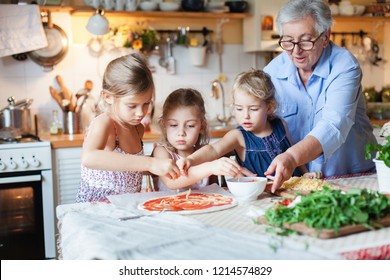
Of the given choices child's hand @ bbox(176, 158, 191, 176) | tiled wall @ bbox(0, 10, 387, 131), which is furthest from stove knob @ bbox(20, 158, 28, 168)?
child's hand @ bbox(176, 158, 191, 176)

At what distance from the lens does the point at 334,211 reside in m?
1.17

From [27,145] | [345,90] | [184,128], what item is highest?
[345,90]

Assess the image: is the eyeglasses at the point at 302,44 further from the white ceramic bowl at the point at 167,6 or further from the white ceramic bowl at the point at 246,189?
the white ceramic bowl at the point at 167,6

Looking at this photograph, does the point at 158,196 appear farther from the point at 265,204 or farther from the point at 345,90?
the point at 345,90

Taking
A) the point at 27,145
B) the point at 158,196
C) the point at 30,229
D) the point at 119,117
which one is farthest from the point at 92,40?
the point at 158,196

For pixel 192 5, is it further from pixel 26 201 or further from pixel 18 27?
pixel 26 201

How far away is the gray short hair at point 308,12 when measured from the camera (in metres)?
1.98

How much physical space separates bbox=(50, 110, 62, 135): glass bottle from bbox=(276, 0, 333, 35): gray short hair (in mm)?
1892

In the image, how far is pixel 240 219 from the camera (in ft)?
4.30

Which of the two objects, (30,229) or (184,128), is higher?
(184,128)

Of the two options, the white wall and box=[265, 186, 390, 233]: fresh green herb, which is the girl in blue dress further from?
the white wall

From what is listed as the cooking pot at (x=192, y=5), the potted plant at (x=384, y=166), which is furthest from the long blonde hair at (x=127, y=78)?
the cooking pot at (x=192, y=5)

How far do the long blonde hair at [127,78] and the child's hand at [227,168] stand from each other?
1.21ft
